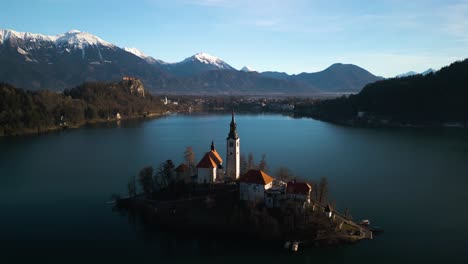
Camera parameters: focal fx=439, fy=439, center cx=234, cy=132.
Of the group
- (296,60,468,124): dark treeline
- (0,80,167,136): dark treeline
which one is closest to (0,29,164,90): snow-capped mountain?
(0,80,167,136): dark treeline

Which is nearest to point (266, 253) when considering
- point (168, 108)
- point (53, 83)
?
point (168, 108)

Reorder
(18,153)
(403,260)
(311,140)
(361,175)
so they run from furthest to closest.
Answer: (311,140)
(18,153)
(361,175)
(403,260)

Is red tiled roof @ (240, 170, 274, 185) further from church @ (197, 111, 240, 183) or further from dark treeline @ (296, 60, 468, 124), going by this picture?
dark treeline @ (296, 60, 468, 124)

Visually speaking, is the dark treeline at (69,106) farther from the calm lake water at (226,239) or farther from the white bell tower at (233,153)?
the white bell tower at (233,153)

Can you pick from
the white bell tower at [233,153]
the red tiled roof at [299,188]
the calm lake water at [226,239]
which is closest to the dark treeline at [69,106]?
the calm lake water at [226,239]

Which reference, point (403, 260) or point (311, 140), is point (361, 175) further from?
point (311, 140)
